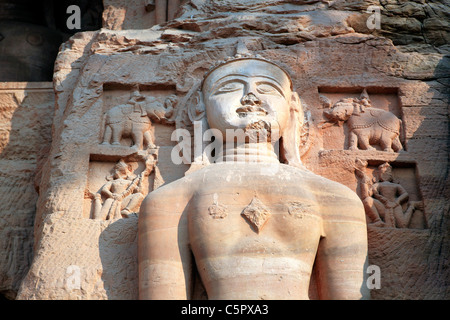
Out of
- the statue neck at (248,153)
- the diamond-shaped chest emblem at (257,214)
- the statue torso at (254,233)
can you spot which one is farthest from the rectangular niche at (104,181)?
the diamond-shaped chest emblem at (257,214)

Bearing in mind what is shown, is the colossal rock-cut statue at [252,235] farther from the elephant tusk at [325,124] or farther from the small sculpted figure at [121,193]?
the elephant tusk at [325,124]

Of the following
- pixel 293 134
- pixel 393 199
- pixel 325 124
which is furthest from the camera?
pixel 325 124

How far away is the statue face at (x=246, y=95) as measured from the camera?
24.5 feet

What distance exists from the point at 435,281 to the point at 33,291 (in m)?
3.58

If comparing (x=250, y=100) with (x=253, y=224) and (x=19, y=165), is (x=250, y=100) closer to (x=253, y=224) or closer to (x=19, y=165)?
(x=253, y=224)

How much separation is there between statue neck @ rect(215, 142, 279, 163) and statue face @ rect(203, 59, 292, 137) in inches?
7.3

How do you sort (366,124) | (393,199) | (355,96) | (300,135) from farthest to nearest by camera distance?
(355,96) → (366,124) → (300,135) → (393,199)

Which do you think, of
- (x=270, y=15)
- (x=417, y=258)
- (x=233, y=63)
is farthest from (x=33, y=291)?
(x=270, y=15)

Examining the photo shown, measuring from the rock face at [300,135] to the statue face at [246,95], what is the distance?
39 centimetres

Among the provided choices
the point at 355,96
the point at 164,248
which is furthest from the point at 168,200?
the point at 355,96

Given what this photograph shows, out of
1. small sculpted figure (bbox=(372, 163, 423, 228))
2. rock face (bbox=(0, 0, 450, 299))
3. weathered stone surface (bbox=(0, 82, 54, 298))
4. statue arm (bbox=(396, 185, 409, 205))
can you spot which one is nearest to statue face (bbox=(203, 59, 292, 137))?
rock face (bbox=(0, 0, 450, 299))

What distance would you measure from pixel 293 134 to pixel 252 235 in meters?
1.55

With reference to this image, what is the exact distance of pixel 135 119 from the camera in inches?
322

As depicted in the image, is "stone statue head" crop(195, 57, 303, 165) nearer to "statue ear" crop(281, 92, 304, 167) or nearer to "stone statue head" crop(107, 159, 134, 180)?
"statue ear" crop(281, 92, 304, 167)
